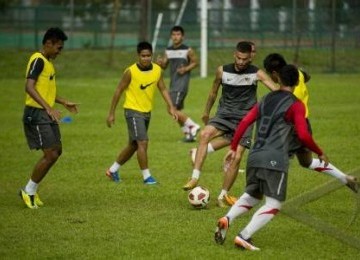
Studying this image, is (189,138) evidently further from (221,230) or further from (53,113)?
(221,230)

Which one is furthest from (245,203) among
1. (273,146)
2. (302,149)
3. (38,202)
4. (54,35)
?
(54,35)

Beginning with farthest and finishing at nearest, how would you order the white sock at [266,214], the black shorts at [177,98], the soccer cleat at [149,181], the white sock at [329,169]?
1. the black shorts at [177,98]
2. the soccer cleat at [149,181]
3. the white sock at [329,169]
4. the white sock at [266,214]

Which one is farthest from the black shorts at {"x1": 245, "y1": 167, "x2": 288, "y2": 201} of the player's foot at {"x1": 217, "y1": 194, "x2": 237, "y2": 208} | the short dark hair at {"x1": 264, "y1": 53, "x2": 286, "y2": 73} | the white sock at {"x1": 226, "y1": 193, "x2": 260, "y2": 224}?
the player's foot at {"x1": 217, "y1": 194, "x2": 237, "y2": 208}

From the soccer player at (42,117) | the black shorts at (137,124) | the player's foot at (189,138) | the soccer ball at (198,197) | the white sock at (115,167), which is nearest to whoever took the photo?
the soccer ball at (198,197)

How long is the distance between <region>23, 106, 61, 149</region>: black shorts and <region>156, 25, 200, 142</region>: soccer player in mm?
7134

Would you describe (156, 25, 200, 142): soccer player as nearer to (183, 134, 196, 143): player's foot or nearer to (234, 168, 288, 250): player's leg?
(183, 134, 196, 143): player's foot

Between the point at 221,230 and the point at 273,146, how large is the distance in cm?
95

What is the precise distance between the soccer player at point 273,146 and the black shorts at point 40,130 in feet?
10.5

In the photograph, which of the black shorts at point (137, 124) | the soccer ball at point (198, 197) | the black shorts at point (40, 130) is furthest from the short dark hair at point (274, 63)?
the black shorts at point (137, 124)

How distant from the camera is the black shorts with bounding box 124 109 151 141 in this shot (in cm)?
1282

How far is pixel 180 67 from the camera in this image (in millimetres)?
19203

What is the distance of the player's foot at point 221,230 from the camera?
8812 millimetres

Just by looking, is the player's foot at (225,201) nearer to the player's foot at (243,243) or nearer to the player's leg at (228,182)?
the player's leg at (228,182)

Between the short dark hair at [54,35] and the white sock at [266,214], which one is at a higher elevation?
the short dark hair at [54,35]
